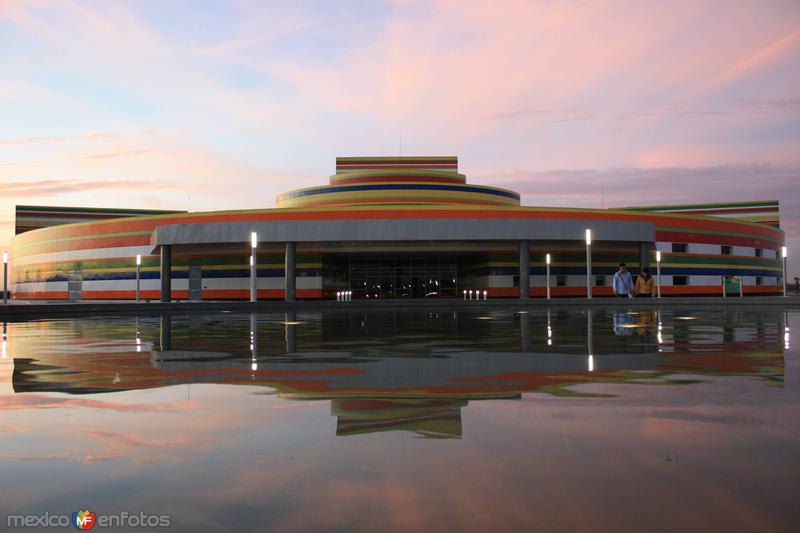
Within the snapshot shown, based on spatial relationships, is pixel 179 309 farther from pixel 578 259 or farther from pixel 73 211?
pixel 73 211

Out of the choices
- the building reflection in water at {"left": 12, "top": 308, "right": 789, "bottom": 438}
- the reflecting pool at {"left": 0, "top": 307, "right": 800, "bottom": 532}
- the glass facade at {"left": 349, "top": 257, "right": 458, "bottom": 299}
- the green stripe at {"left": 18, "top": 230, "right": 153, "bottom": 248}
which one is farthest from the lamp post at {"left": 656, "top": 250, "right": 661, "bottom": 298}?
the reflecting pool at {"left": 0, "top": 307, "right": 800, "bottom": 532}

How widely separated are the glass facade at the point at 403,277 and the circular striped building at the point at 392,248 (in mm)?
101

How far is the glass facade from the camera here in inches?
2394

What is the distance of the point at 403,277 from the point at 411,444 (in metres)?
56.4

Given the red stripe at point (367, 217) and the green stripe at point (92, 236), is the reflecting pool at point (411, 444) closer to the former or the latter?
the red stripe at point (367, 217)

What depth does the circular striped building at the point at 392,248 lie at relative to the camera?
4656 cm

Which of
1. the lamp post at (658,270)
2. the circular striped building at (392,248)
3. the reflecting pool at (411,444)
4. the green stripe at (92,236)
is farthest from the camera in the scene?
the green stripe at (92,236)

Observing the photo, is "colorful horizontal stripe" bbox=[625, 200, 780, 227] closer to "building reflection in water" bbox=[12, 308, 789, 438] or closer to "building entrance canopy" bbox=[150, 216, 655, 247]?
"building entrance canopy" bbox=[150, 216, 655, 247]

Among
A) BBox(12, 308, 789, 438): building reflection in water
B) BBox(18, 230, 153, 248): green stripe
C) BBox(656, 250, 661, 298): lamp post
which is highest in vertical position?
BBox(18, 230, 153, 248): green stripe

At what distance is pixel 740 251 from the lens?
58.6 m

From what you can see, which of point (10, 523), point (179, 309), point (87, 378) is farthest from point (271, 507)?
point (179, 309)

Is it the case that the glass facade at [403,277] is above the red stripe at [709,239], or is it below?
below

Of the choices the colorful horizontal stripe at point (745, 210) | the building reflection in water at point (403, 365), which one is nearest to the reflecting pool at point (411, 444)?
the building reflection in water at point (403, 365)

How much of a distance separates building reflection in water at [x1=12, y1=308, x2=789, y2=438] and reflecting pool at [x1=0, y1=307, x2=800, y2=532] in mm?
58
